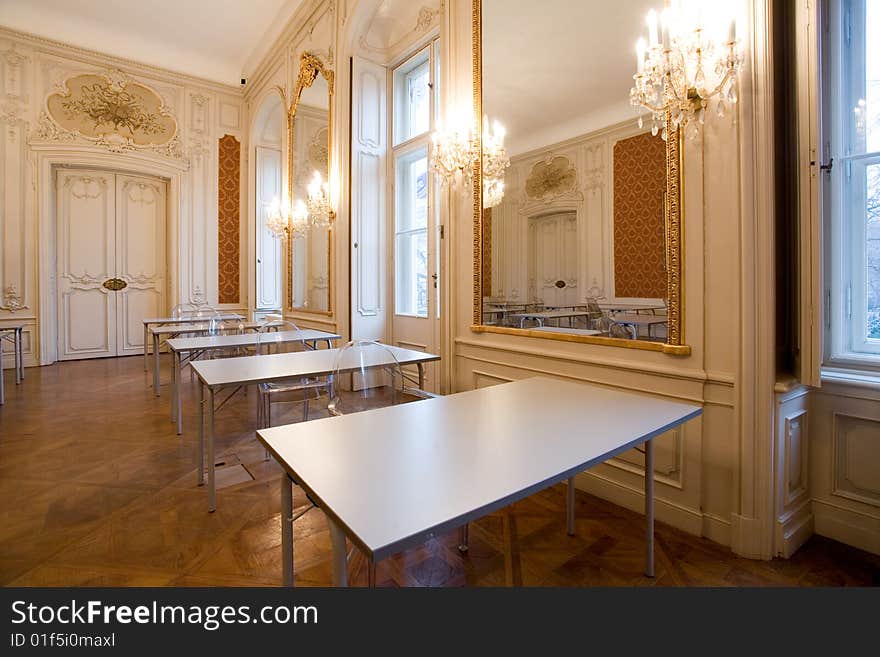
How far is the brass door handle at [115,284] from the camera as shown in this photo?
23.6ft

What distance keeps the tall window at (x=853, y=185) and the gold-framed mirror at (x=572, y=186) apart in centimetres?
69

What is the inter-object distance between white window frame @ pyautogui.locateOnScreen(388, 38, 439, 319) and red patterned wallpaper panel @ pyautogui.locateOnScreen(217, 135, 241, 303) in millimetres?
4058

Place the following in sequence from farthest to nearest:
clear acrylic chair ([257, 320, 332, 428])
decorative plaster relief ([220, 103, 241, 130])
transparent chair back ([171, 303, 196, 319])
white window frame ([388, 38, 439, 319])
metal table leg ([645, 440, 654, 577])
Answer: 1. decorative plaster relief ([220, 103, 241, 130])
2. transparent chair back ([171, 303, 196, 319])
3. white window frame ([388, 38, 439, 319])
4. clear acrylic chair ([257, 320, 332, 428])
5. metal table leg ([645, 440, 654, 577])

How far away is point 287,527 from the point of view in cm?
134

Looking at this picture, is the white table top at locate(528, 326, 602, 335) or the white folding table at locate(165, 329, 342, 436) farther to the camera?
the white folding table at locate(165, 329, 342, 436)

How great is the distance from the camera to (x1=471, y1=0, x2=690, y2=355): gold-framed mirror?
224 cm

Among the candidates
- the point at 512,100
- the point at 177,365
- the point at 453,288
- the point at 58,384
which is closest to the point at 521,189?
the point at 512,100

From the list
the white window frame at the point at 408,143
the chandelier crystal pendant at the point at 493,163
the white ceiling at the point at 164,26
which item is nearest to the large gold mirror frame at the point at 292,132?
the white window frame at the point at 408,143

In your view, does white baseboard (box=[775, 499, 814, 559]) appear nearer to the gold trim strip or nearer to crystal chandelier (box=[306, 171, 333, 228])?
the gold trim strip

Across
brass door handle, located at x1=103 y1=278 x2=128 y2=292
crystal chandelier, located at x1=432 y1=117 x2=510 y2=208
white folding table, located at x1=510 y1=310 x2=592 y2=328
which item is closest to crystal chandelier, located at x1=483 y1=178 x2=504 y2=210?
crystal chandelier, located at x1=432 y1=117 x2=510 y2=208

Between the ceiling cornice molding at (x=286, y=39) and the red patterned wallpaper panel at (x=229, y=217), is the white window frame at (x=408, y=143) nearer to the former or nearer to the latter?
the ceiling cornice molding at (x=286, y=39)

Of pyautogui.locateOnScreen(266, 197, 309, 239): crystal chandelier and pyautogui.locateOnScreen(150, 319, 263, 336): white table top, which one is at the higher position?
pyautogui.locateOnScreen(266, 197, 309, 239): crystal chandelier

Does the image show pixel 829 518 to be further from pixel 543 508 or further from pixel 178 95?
pixel 178 95

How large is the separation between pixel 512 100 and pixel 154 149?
22.3ft
